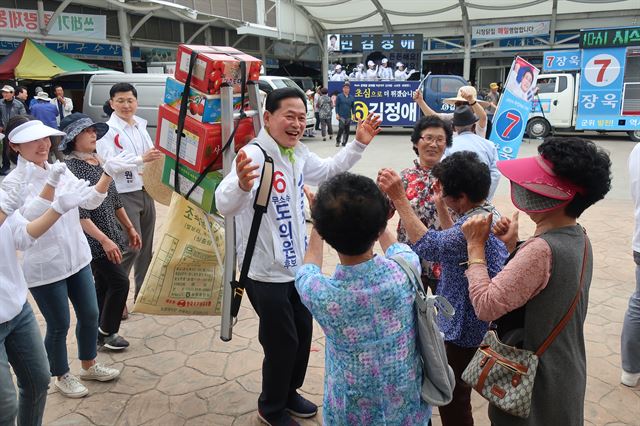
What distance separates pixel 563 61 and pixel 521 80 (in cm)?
968

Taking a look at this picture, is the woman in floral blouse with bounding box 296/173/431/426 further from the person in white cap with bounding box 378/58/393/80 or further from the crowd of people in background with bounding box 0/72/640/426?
the person in white cap with bounding box 378/58/393/80

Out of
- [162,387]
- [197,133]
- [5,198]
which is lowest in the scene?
[162,387]

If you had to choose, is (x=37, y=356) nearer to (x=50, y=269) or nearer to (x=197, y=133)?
(x=50, y=269)

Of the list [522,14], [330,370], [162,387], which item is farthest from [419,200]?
[522,14]

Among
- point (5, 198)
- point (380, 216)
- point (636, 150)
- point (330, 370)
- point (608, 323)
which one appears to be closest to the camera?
point (380, 216)

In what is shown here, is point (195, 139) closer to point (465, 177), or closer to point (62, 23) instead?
point (465, 177)

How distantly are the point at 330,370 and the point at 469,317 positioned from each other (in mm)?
784

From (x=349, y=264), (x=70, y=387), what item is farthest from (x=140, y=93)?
(x=349, y=264)

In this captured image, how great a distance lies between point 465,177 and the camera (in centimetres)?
208

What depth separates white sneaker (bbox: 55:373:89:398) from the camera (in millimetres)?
3002

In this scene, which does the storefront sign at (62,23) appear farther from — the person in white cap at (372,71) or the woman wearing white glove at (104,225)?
the woman wearing white glove at (104,225)

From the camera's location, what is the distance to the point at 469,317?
2195 mm

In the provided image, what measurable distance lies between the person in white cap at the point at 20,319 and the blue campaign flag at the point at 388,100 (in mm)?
13792

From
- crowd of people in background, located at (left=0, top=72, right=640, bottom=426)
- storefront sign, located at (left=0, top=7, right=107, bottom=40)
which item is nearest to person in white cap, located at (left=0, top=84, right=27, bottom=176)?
storefront sign, located at (left=0, top=7, right=107, bottom=40)
